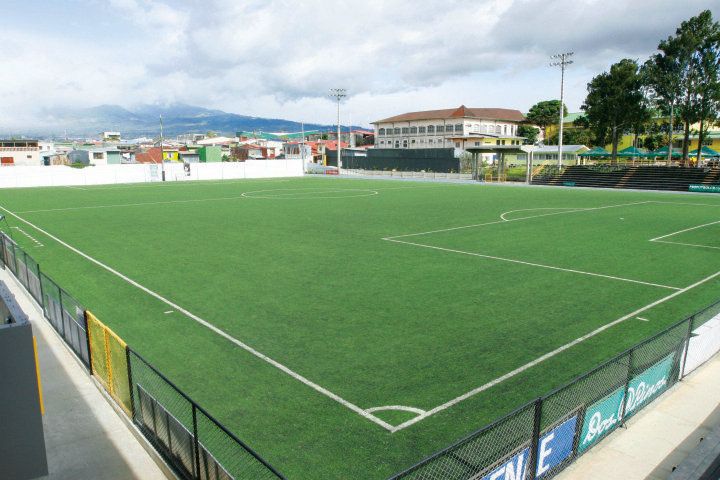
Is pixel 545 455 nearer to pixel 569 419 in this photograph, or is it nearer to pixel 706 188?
pixel 569 419

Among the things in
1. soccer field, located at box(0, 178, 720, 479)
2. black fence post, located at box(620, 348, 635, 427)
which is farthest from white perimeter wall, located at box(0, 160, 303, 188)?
black fence post, located at box(620, 348, 635, 427)

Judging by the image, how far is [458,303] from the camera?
1462 cm

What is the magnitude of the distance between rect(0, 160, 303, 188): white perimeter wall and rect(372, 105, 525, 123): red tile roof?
5588 cm

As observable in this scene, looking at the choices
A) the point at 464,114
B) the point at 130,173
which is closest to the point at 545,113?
the point at 464,114

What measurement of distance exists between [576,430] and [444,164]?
80.3 metres

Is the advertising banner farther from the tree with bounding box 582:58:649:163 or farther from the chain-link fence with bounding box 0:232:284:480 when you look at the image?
the tree with bounding box 582:58:649:163

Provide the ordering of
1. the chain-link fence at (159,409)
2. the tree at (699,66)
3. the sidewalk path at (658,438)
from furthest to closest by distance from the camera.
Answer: the tree at (699,66) < the sidewalk path at (658,438) < the chain-link fence at (159,409)

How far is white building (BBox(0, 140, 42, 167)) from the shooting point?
103875 mm

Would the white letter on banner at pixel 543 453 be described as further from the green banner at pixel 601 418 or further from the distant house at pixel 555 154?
the distant house at pixel 555 154

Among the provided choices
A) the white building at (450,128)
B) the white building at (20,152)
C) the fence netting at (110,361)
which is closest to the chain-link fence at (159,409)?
the fence netting at (110,361)

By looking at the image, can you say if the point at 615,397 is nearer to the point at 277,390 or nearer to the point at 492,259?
the point at 277,390

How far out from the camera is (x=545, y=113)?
125 metres

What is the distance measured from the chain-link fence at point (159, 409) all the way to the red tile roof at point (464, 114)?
411 ft

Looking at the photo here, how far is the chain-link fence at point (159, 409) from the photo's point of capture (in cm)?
659
